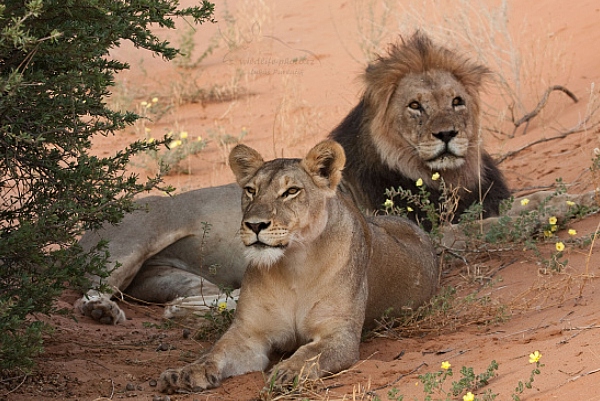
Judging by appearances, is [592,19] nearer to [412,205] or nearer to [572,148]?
[572,148]

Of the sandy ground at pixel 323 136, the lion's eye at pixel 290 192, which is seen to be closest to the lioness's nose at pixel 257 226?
the lion's eye at pixel 290 192

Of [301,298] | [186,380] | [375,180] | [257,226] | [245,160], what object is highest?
[245,160]

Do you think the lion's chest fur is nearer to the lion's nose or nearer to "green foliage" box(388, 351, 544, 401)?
"green foliage" box(388, 351, 544, 401)

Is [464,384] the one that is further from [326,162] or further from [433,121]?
[433,121]

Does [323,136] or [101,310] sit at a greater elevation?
[101,310]

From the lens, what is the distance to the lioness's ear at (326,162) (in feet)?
17.0

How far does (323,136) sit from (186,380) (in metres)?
7.89

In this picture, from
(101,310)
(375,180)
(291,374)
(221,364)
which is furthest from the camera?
(375,180)

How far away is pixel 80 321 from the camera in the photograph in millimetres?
6504

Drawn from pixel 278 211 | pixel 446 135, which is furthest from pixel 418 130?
pixel 278 211

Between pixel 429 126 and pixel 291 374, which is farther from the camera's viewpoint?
pixel 429 126

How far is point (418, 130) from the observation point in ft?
24.6

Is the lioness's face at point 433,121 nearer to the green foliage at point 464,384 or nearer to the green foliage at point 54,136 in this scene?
the green foliage at point 54,136

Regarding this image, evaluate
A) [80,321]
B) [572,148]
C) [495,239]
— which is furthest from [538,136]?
[80,321]
